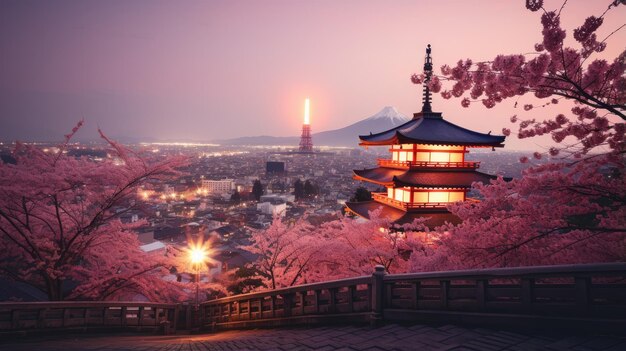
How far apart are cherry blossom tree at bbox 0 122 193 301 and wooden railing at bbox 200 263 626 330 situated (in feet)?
19.0

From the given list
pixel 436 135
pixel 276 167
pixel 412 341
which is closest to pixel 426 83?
pixel 436 135

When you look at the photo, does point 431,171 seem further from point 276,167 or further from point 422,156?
point 276,167

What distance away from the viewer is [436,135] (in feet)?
52.1

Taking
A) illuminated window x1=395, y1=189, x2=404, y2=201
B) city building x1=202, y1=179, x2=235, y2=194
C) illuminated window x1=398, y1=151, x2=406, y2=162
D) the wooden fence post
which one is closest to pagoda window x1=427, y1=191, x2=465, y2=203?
illuminated window x1=395, y1=189, x2=404, y2=201

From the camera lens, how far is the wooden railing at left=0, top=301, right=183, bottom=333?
26.6ft

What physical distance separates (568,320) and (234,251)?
29.7 meters

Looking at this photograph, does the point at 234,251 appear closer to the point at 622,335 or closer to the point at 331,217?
the point at 331,217

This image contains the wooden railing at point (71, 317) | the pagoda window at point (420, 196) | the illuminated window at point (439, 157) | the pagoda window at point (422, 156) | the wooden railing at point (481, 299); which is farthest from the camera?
the illuminated window at point (439, 157)

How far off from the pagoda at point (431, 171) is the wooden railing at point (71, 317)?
1022 cm

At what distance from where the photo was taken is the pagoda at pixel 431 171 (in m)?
15.2

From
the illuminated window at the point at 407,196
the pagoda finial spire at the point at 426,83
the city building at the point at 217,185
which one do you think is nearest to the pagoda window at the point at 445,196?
the illuminated window at the point at 407,196

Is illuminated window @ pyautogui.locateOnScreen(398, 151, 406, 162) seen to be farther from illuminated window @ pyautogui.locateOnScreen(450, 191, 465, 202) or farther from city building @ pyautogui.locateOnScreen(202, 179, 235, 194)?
city building @ pyautogui.locateOnScreen(202, 179, 235, 194)

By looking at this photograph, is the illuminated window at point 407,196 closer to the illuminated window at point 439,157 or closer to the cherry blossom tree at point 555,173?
the illuminated window at point 439,157

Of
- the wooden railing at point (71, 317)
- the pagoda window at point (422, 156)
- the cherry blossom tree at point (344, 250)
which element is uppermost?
the pagoda window at point (422, 156)
